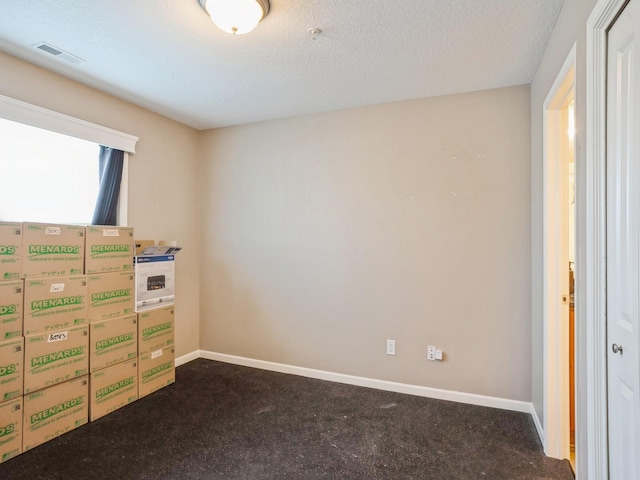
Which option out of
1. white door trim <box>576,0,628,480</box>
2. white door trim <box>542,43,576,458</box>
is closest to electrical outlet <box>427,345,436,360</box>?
white door trim <box>542,43,576,458</box>

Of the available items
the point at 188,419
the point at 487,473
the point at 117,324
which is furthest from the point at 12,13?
the point at 487,473

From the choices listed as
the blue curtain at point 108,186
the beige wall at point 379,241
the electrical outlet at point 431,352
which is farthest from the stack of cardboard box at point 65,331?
the electrical outlet at point 431,352

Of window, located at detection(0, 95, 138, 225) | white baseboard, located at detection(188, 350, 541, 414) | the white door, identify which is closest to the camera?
the white door

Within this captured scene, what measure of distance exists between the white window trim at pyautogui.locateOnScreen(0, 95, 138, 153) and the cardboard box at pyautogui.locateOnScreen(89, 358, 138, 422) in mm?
1806

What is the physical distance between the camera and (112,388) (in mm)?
2613

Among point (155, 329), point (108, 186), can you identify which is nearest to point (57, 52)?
point (108, 186)

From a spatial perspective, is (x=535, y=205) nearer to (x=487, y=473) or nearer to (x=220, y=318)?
(x=487, y=473)

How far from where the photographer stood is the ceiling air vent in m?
2.14

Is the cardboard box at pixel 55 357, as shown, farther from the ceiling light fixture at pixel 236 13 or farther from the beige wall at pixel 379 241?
the ceiling light fixture at pixel 236 13

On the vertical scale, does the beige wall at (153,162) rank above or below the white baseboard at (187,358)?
above

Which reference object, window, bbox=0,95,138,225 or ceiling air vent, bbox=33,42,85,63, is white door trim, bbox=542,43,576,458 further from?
window, bbox=0,95,138,225

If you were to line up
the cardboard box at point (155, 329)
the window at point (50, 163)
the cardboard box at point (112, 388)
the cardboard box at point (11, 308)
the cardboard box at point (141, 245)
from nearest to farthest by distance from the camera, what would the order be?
the cardboard box at point (11, 308) → the window at point (50, 163) → the cardboard box at point (112, 388) → the cardboard box at point (155, 329) → the cardboard box at point (141, 245)

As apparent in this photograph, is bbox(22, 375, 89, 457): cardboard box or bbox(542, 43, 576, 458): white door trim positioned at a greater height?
bbox(542, 43, 576, 458): white door trim

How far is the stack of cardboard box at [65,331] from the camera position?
2098mm
